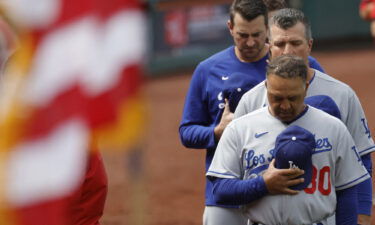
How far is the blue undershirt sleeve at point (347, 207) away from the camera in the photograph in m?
4.09

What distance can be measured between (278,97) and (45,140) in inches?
60.0

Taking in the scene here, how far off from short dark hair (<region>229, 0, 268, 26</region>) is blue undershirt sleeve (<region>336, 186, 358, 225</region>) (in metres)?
1.18

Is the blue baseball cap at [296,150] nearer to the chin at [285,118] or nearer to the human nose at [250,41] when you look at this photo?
the chin at [285,118]

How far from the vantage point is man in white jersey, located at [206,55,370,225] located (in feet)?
13.0

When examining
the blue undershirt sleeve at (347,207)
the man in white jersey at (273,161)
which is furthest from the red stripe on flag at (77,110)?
the blue undershirt sleeve at (347,207)

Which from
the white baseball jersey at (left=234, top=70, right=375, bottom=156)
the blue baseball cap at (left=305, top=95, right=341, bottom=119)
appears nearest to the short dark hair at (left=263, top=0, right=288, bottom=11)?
the white baseball jersey at (left=234, top=70, right=375, bottom=156)

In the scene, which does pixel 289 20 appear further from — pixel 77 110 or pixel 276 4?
pixel 77 110

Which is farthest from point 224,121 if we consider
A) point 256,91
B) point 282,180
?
point 282,180

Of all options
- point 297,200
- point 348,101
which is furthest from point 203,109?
point 297,200

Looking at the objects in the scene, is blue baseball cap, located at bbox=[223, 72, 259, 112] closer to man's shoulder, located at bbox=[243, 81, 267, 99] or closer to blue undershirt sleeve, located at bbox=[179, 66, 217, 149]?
blue undershirt sleeve, located at bbox=[179, 66, 217, 149]

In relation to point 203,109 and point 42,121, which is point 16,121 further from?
point 203,109

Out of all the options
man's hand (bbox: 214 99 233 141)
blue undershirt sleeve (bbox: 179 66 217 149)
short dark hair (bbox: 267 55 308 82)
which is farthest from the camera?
blue undershirt sleeve (bbox: 179 66 217 149)

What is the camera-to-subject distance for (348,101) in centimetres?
446

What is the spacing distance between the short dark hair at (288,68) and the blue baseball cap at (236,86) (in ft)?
2.86
